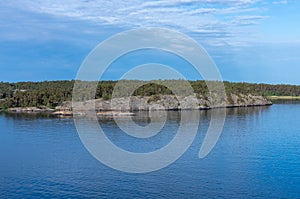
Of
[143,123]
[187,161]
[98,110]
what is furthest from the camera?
[98,110]

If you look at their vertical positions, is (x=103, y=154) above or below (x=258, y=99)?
below

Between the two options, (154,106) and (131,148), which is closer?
(131,148)

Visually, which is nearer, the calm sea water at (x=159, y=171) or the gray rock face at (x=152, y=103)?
the calm sea water at (x=159, y=171)

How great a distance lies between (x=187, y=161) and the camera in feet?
91.0

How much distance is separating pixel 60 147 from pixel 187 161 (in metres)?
11.9

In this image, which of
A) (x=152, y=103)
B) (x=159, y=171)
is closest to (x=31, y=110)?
(x=152, y=103)

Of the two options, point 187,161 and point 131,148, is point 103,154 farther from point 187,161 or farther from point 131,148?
point 187,161

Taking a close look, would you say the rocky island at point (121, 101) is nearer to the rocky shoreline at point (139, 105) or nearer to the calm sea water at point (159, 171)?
the rocky shoreline at point (139, 105)

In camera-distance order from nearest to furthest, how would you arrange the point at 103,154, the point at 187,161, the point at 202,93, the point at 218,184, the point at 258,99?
1. the point at 218,184
2. the point at 187,161
3. the point at 103,154
4. the point at 202,93
5. the point at 258,99

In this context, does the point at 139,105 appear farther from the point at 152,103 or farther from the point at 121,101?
the point at 121,101

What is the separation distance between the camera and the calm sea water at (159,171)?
2103cm

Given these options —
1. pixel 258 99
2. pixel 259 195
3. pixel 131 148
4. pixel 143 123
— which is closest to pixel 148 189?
pixel 259 195

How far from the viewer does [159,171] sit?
25.2 m

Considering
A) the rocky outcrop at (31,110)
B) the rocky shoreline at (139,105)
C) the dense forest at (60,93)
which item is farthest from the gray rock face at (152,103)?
the rocky outcrop at (31,110)
